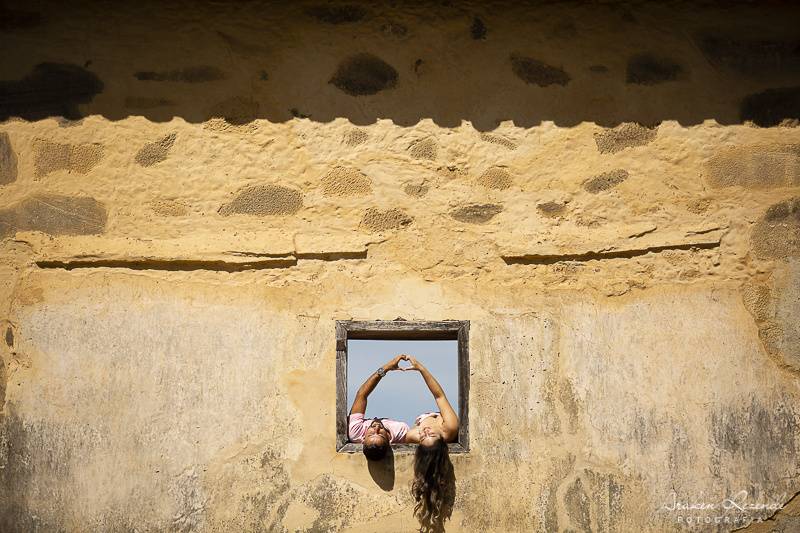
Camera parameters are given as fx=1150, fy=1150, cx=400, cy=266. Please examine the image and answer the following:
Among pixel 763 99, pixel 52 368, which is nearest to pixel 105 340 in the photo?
pixel 52 368

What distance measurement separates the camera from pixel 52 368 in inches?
207

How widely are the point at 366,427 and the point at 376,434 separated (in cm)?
20

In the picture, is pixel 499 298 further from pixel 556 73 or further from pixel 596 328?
pixel 556 73

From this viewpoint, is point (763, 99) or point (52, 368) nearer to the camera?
point (52, 368)

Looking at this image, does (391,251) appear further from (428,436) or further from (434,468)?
(434,468)

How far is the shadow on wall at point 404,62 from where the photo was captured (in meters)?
5.54

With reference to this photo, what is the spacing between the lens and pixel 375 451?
512 cm

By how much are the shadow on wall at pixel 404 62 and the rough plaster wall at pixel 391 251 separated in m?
0.01

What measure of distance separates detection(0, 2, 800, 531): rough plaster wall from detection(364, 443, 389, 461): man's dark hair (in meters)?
0.11

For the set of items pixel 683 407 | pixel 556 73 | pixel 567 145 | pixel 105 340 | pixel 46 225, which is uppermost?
pixel 556 73

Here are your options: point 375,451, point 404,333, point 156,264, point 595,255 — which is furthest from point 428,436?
point 156,264

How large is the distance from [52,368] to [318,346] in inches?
48.0

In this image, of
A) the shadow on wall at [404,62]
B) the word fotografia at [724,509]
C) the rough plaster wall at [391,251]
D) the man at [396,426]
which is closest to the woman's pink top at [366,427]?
the man at [396,426]

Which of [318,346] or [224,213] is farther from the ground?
[224,213]
